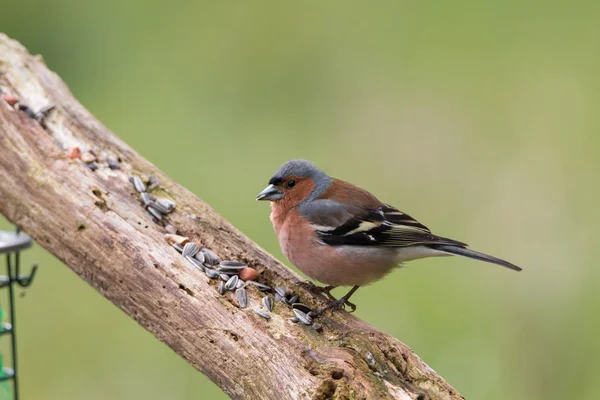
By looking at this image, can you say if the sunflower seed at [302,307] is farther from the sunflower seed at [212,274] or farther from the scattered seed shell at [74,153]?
the scattered seed shell at [74,153]

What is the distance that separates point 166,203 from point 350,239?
→ 3.15 feet

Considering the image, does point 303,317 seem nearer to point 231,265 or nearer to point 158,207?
point 231,265

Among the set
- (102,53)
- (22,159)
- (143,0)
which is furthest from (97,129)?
(143,0)

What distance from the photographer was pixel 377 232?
435 cm

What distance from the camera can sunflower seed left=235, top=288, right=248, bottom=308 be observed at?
12.1 ft

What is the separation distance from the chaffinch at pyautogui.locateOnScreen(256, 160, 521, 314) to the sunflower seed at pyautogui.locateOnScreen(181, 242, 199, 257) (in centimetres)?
59

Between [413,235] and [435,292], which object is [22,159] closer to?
[413,235]

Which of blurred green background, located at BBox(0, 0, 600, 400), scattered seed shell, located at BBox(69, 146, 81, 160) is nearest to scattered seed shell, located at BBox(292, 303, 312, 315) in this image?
scattered seed shell, located at BBox(69, 146, 81, 160)

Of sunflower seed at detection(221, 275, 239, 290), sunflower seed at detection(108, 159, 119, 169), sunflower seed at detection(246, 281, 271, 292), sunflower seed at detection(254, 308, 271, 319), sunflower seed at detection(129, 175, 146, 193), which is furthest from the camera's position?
sunflower seed at detection(108, 159, 119, 169)

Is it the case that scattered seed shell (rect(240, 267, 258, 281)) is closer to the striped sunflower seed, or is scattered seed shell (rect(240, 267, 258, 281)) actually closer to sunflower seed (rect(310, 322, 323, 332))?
the striped sunflower seed

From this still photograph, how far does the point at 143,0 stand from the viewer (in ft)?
35.2

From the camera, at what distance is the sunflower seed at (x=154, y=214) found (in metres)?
4.20

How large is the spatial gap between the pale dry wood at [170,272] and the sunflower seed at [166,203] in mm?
→ 45

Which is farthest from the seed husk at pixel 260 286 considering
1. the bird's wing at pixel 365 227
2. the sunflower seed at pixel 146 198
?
the sunflower seed at pixel 146 198
